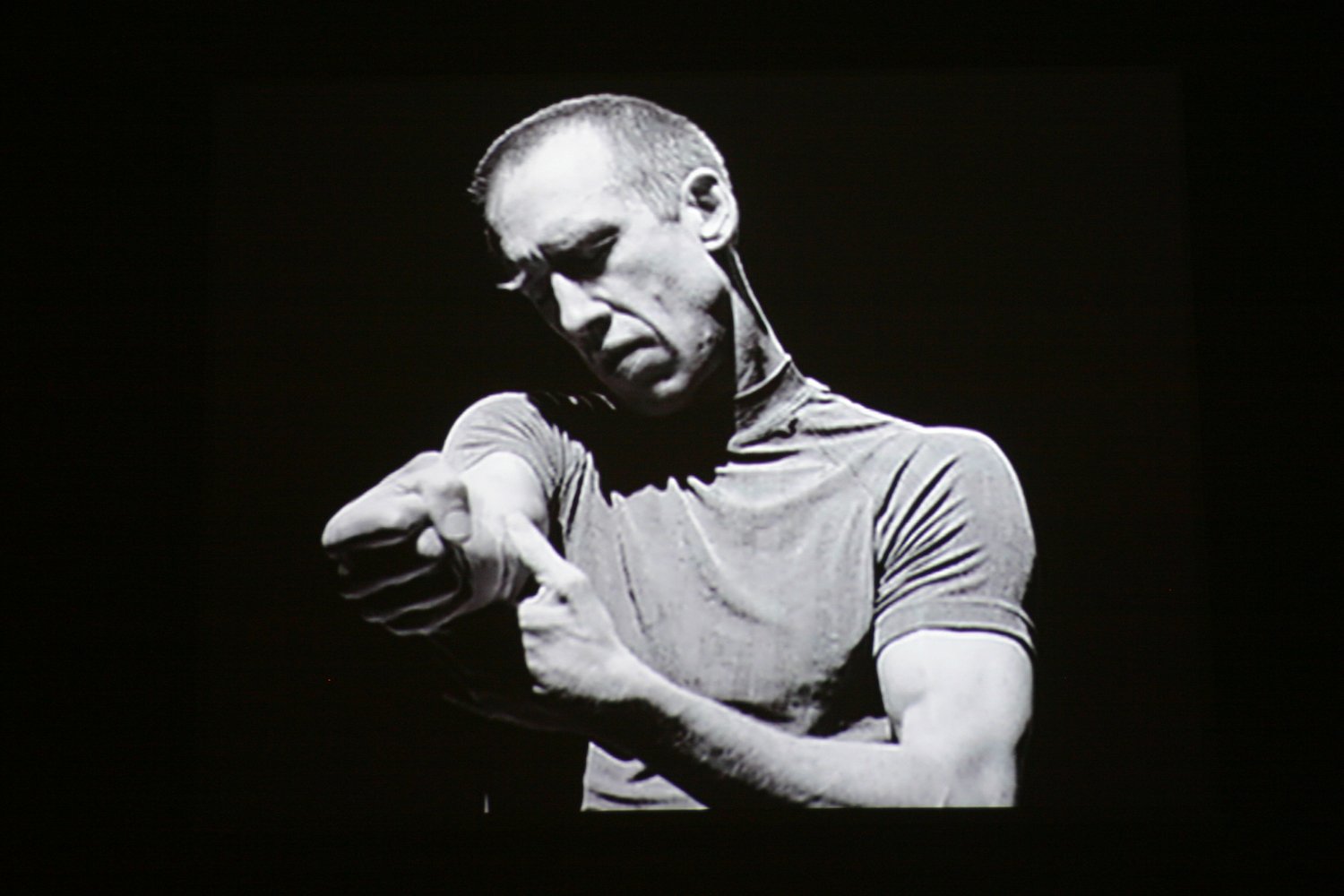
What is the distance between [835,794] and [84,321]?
1647 mm

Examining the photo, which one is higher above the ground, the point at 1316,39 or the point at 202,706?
the point at 1316,39

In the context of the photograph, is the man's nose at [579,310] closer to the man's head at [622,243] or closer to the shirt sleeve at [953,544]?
the man's head at [622,243]

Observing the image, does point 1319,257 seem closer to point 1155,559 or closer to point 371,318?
point 1155,559

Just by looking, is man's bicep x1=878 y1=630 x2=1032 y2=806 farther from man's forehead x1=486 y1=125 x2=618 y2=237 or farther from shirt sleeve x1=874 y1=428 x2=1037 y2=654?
man's forehead x1=486 y1=125 x2=618 y2=237

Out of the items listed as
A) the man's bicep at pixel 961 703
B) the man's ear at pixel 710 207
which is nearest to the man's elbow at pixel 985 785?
the man's bicep at pixel 961 703

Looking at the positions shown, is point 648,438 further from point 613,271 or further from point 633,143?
point 633,143

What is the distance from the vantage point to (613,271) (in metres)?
2.37

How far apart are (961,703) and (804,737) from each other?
10.7 inches

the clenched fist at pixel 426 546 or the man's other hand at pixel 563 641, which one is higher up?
the clenched fist at pixel 426 546

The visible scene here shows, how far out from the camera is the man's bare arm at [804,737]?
2.22 m

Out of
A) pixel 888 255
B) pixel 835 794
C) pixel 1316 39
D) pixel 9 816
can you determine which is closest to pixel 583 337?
pixel 888 255

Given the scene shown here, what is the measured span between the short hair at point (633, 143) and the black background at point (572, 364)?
0.15 feet

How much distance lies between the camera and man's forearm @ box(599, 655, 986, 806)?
223 centimetres

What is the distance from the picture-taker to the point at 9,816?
95.5 inches
